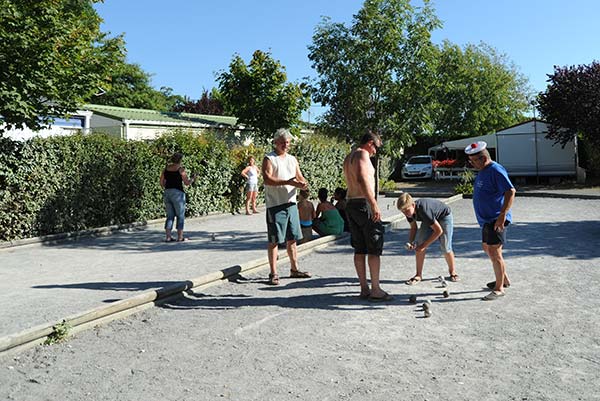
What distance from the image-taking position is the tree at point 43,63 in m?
10.1

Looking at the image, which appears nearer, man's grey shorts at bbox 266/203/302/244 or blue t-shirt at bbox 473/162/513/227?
blue t-shirt at bbox 473/162/513/227

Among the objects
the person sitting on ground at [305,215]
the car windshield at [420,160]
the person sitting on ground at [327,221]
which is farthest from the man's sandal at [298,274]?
the car windshield at [420,160]

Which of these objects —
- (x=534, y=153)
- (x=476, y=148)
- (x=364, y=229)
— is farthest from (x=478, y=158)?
(x=534, y=153)

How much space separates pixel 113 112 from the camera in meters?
24.6

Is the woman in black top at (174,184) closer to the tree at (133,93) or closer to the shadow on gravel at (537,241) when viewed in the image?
the shadow on gravel at (537,241)

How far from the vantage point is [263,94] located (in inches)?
926

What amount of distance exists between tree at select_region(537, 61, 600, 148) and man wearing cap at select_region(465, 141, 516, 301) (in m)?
23.3

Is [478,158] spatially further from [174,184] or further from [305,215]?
[174,184]

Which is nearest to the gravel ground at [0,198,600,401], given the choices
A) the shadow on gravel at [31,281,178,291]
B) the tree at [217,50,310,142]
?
the shadow on gravel at [31,281,178,291]

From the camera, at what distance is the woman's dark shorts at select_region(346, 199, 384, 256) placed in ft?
19.8

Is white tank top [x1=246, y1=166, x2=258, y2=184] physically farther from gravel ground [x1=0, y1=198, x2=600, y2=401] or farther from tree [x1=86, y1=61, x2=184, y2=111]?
tree [x1=86, y1=61, x2=184, y2=111]

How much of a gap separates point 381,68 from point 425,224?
1013 cm

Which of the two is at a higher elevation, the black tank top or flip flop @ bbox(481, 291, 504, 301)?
the black tank top

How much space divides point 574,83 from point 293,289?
2487 centimetres
